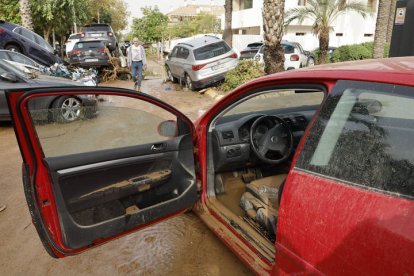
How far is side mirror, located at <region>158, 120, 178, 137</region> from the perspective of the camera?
2.73 m

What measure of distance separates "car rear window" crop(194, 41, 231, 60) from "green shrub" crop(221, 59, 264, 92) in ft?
2.83

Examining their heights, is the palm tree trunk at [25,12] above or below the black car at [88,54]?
above

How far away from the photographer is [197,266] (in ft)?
9.61

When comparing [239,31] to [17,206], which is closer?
[17,206]

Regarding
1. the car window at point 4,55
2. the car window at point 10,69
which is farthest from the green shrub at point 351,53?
the car window at point 10,69

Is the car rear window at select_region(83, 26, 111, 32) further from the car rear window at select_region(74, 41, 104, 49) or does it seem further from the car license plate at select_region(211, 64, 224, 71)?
the car license plate at select_region(211, 64, 224, 71)

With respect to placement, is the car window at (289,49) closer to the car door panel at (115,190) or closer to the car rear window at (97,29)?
the car rear window at (97,29)

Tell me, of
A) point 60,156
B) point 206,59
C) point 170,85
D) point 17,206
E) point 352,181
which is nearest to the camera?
point 352,181

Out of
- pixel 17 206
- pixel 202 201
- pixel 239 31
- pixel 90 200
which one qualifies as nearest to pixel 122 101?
pixel 90 200

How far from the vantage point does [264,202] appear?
8.68 ft

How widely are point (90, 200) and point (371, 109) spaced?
191 cm

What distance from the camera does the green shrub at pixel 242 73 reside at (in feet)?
35.7

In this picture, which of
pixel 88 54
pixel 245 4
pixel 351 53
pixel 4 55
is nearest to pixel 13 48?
pixel 88 54

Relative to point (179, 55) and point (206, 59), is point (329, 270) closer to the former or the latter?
point (206, 59)
